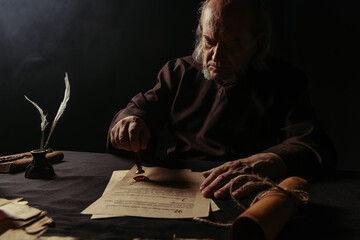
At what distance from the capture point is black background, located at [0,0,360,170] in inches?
82.7

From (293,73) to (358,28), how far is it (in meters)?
0.70

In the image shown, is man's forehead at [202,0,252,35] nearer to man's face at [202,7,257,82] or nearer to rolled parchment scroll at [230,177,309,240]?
man's face at [202,7,257,82]

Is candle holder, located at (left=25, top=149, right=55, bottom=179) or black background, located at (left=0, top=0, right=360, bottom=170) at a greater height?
black background, located at (left=0, top=0, right=360, bottom=170)

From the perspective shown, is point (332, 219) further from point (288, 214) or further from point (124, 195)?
point (124, 195)

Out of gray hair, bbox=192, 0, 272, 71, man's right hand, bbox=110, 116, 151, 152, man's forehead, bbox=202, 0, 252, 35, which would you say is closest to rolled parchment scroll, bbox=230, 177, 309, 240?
man's right hand, bbox=110, 116, 151, 152

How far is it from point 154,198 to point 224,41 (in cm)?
87

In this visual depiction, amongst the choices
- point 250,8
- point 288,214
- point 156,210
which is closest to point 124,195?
point 156,210

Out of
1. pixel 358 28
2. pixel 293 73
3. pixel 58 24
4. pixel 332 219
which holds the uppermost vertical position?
pixel 58 24

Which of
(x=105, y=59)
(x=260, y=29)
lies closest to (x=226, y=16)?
(x=260, y=29)

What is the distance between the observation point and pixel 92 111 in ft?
8.04

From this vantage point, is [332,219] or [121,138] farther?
[121,138]

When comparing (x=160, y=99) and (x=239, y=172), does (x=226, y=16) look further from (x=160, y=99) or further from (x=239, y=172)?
(x=239, y=172)

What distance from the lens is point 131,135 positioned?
4.17 feet

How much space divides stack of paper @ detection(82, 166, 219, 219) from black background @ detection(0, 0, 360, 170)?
4.41 ft
